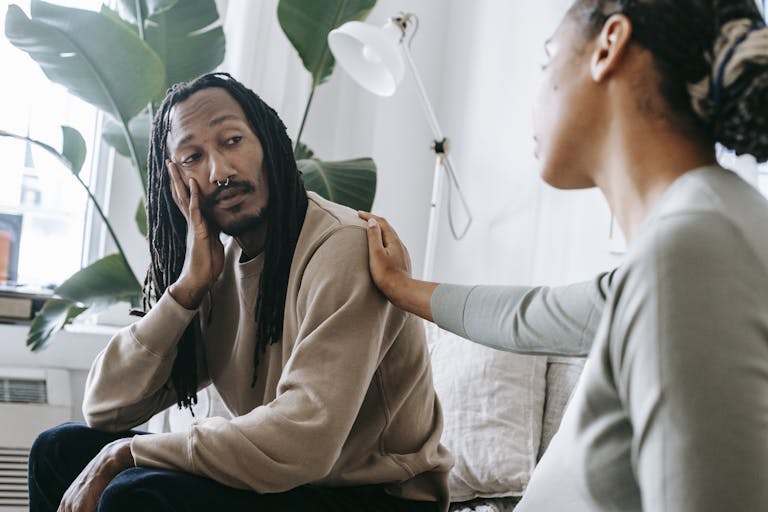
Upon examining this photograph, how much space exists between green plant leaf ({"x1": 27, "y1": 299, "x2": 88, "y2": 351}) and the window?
45 centimetres

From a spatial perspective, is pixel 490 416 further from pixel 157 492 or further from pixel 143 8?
pixel 143 8

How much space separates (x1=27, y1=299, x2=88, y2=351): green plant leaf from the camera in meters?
2.29

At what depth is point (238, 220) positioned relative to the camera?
142 centimetres

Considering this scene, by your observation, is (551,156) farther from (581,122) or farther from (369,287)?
(369,287)

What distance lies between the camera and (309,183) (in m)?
2.26

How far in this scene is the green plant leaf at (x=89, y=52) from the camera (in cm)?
212

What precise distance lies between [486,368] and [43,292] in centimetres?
143

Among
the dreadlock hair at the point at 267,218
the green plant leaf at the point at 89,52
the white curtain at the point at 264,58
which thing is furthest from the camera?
the white curtain at the point at 264,58

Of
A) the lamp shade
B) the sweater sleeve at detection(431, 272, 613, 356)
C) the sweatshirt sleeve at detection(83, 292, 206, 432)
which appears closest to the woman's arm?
the sweater sleeve at detection(431, 272, 613, 356)

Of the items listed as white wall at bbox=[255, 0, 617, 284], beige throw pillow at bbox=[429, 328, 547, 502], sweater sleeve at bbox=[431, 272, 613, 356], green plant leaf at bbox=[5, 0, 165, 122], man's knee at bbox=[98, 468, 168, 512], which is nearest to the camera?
sweater sleeve at bbox=[431, 272, 613, 356]

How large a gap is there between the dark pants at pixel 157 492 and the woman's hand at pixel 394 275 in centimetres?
30

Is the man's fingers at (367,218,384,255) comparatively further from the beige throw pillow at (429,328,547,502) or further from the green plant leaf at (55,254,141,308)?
the green plant leaf at (55,254,141,308)

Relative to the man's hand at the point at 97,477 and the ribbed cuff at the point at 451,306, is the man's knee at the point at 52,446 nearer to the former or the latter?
the man's hand at the point at 97,477

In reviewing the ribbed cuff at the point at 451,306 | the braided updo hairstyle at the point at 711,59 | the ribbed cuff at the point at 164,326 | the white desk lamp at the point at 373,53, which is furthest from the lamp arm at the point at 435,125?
the braided updo hairstyle at the point at 711,59
